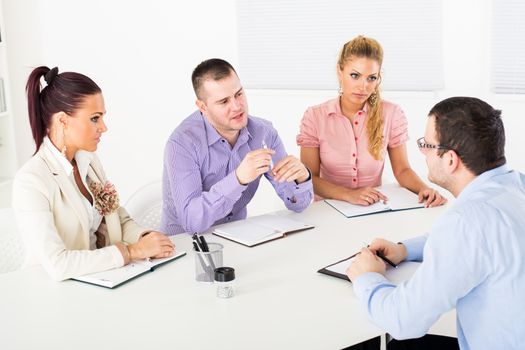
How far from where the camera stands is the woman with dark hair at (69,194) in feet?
6.72

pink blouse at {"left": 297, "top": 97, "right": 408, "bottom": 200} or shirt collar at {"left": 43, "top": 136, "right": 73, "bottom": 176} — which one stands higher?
shirt collar at {"left": 43, "top": 136, "right": 73, "bottom": 176}

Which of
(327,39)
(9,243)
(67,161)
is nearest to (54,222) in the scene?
(67,161)

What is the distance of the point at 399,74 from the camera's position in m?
4.49

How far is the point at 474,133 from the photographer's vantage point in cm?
162

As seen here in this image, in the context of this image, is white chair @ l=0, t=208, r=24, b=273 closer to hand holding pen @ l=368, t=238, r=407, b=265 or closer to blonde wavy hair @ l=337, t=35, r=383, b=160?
hand holding pen @ l=368, t=238, r=407, b=265

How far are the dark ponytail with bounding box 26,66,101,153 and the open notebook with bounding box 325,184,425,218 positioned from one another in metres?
1.14

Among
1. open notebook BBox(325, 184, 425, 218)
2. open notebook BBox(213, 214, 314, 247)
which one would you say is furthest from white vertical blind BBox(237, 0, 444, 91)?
open notebook BBox(213, 214, 314, 247)

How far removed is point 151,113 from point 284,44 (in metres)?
1.20

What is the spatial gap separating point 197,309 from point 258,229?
2.24 ft

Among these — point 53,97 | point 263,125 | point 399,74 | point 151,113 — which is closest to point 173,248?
point 53,97

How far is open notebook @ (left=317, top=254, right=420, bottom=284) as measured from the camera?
78.9 inches

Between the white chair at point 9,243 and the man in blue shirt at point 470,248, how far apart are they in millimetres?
1321

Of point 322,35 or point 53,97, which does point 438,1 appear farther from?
point 53,97

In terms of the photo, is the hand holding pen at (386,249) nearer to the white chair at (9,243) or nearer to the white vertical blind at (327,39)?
the white chair at (9,243)
